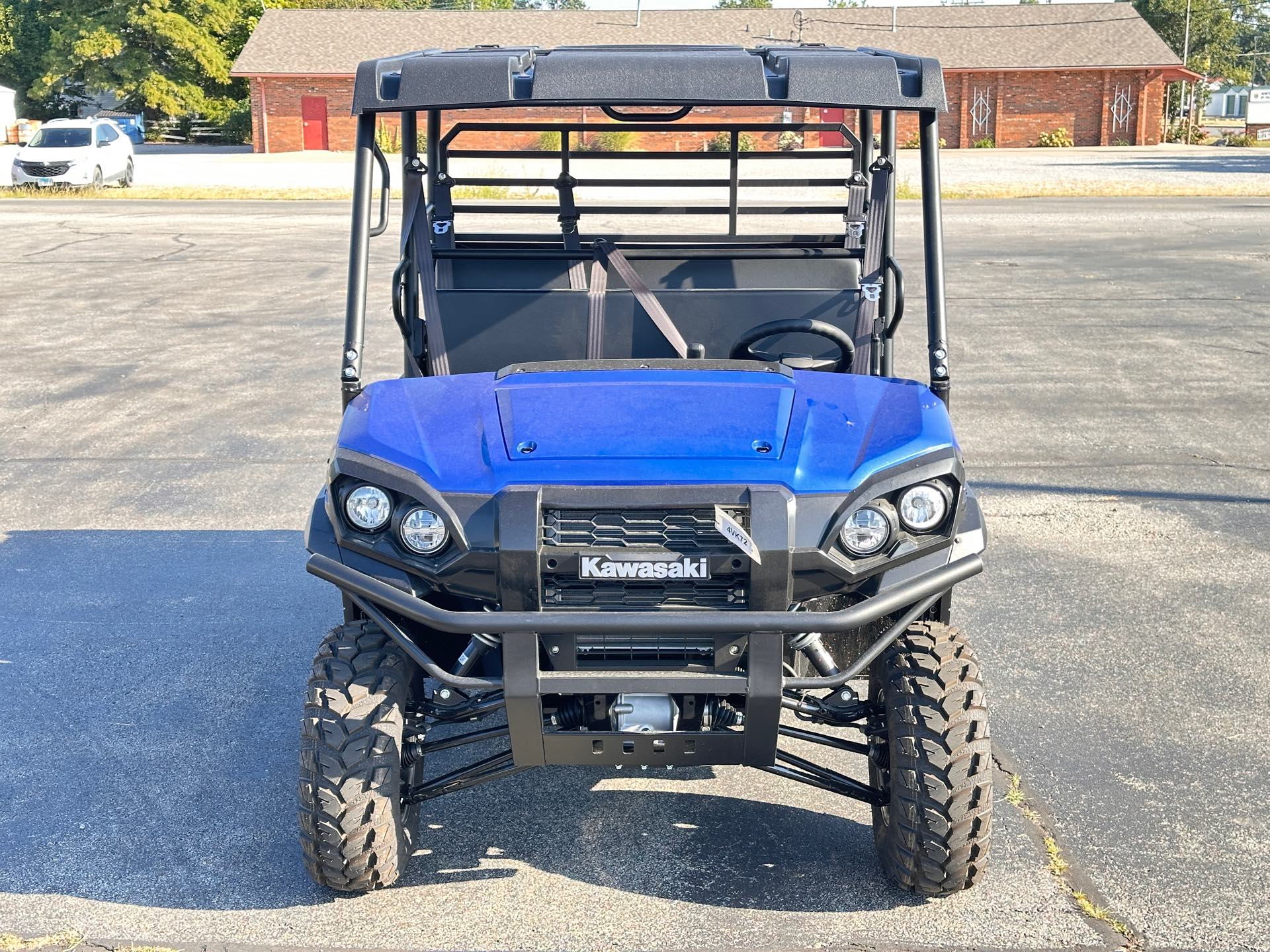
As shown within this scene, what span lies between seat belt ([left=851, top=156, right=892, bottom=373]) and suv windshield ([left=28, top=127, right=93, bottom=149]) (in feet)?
96.7

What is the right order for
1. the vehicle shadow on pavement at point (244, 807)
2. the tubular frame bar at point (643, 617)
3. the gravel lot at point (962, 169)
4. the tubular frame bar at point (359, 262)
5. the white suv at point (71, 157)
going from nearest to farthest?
the tubular frame bar at point (643, 617) < the vehicle shadow on pavement at point (244, 807) < the tubular frame bar at point (359, 262) < the white suv at point (71, 157) < the gravel lot at point (962, 169)

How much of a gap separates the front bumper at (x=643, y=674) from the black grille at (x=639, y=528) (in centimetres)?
16

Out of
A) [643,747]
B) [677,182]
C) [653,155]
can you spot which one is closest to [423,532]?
[643,747]

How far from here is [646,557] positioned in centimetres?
332

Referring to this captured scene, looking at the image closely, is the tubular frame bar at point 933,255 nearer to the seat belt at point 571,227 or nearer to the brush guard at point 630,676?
the brush guard at point 630,676

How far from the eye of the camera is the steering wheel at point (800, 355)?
180 inches

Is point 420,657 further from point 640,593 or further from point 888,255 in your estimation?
point 888,255

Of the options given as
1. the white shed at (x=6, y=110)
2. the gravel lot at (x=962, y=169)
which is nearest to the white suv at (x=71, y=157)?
the gravel lot at (x=962, y=169)

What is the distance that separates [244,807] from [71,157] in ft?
96.3

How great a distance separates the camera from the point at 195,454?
8727 mm

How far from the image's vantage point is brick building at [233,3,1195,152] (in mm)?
55000

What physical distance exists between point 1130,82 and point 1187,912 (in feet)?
188

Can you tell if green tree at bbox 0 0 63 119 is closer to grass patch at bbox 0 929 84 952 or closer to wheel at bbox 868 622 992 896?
grass patch at bbox 0 929 84 952

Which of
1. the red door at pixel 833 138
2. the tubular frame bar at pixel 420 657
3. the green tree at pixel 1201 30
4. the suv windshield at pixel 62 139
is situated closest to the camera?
the tubular frame bar at pixel 420 657
